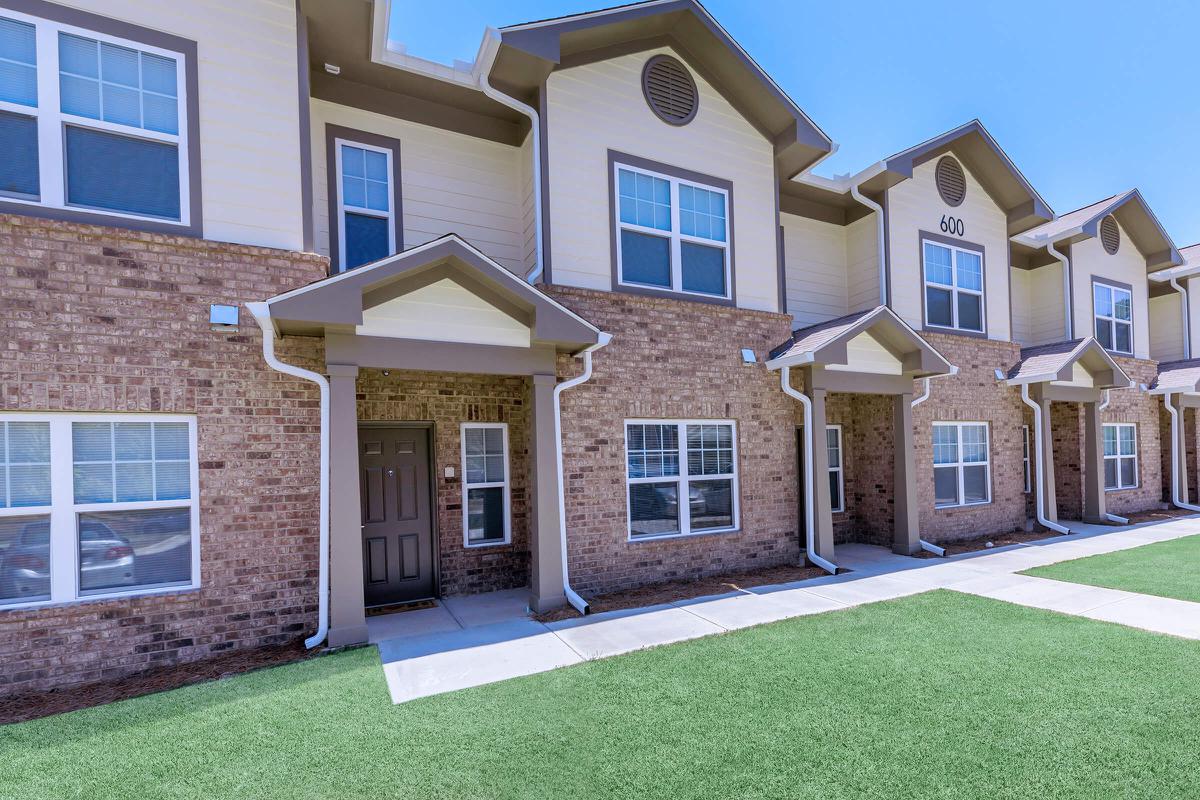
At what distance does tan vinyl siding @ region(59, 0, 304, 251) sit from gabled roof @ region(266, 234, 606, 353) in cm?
95

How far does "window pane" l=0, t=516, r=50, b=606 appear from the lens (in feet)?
16.1

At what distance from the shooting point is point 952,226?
11328 millimetres

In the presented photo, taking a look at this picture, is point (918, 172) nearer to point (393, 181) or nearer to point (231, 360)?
point (393, 181)

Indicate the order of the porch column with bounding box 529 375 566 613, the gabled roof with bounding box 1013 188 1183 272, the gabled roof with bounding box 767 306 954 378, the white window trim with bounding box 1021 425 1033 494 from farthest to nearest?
the white window trim with bounding box 1021 425 1033 494, the gabled roof with bounding box 1013 188 1183 272, the gabled roof with bounding box 767 306 954 378, the porch column with bounding box 529 375 566 613

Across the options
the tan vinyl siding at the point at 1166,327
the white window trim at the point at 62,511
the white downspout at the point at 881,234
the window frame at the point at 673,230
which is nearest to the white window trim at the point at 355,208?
the window frame at the point at 673,230

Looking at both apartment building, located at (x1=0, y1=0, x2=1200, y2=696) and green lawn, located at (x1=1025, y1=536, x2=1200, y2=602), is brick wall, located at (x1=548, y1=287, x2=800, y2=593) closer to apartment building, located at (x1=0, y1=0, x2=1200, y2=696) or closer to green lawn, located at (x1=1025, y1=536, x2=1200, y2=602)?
apartment building, located at (x1=0, y1=0, x2=1200, y2=696)

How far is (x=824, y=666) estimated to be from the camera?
493cm

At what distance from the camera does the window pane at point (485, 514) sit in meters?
7.71

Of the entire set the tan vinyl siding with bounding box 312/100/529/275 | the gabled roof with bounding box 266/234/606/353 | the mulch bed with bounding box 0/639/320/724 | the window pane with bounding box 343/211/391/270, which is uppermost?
the tan vinyl siding with bounding box 312/100/529/275

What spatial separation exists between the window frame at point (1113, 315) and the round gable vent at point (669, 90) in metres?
11.4

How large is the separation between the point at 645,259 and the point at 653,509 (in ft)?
11.4

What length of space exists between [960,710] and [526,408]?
532 cm

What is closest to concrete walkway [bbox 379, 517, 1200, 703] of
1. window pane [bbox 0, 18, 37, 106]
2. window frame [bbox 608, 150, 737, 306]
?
window frame [bbox 608, 150, 737, 306]

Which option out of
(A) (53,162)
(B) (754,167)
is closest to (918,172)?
(B) (754,167)
